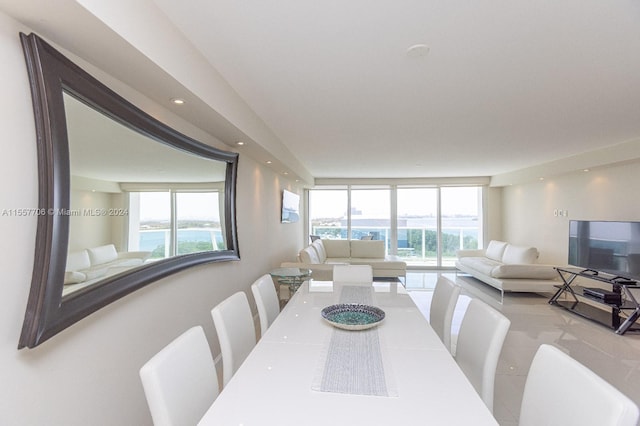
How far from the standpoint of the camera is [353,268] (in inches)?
118

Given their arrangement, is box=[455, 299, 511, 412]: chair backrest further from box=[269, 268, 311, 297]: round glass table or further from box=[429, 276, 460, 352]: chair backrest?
box=[269, 268, 311, 297]: round glass table

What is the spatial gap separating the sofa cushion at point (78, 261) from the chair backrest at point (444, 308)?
85.4 inches

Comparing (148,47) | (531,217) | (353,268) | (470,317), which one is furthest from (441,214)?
(148,47)

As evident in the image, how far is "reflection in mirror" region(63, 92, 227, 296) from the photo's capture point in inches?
50.4

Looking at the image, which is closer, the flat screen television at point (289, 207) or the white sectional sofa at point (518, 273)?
the white sectional sofa at point (518, 273)

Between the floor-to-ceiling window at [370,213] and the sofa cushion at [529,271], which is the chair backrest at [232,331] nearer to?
the sofa cushion at [529,271]

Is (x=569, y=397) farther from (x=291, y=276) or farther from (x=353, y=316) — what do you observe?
(x=291, y=276)

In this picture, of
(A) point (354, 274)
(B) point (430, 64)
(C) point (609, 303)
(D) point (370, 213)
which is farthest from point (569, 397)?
(D) point (370, 213)

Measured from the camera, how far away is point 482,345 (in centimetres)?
160

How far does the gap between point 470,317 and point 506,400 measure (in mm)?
1007

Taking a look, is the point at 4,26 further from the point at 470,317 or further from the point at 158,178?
the point at 470,317

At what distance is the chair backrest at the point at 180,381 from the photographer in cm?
98

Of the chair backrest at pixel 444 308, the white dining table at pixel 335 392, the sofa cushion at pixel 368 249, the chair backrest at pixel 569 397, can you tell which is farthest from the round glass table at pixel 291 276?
the sofa cushion at pixel 368 249

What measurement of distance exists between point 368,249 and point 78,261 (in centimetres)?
636
